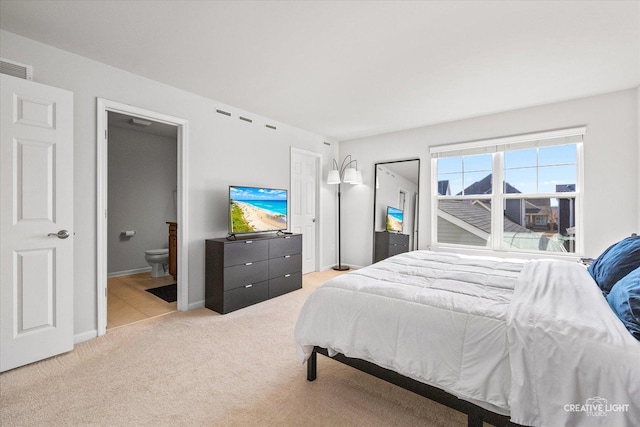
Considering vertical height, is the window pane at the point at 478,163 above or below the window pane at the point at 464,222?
above

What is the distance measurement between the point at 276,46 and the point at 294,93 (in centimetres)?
101

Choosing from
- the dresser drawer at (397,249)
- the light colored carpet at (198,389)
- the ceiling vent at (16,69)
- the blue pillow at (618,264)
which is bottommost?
the light colored carpet at (198,389)

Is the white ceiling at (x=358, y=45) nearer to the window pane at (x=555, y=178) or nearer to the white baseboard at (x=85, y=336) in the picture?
the window pane at (x=555, y=178)

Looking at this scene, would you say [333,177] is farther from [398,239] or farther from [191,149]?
[191,149]

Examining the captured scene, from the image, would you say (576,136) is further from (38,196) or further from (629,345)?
(38,196)

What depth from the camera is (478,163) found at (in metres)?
4.34

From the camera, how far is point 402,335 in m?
1.54

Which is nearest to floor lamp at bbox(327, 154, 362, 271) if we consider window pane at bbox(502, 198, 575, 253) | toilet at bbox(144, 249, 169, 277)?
window pane at bbox(502, 198, 575, 253)

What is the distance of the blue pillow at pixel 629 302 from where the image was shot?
118 centimetres

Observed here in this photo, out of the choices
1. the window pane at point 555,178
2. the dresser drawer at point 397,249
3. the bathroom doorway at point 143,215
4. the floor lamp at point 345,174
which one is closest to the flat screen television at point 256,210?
the bathroom doorway at point 143,215

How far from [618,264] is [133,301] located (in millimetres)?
4756

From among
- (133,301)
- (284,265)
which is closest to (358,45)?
(284,265)

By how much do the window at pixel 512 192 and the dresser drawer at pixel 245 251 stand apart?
9.14ft

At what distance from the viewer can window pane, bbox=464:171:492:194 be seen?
428 centimetres
